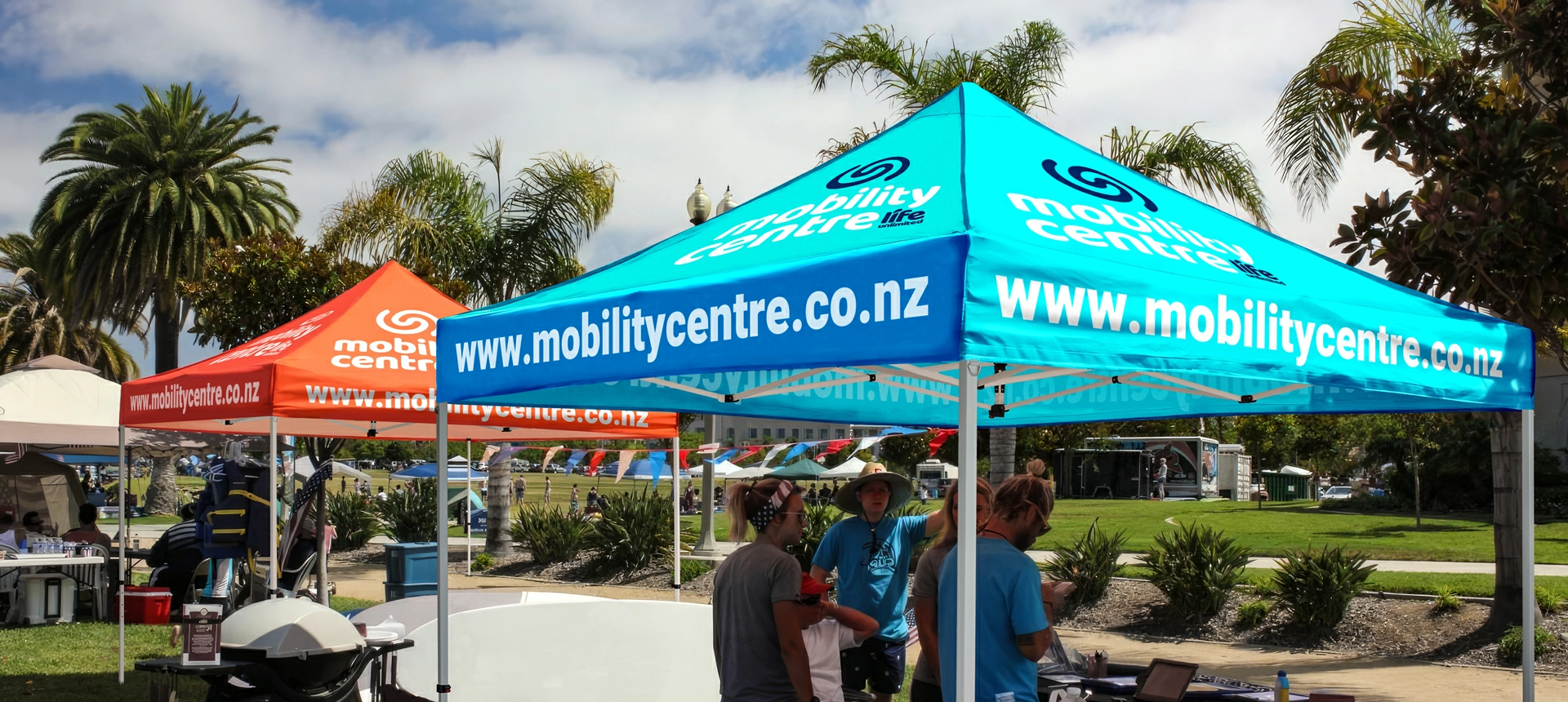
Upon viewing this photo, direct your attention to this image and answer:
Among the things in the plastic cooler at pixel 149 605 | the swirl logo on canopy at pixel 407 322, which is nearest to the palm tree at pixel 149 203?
the plastic cooler at pixel 149 605

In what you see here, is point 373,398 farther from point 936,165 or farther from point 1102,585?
point 1102,585

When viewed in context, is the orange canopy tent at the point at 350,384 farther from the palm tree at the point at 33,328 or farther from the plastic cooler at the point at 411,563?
the palm tree at the point at 33,328

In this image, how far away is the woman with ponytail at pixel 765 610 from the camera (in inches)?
174

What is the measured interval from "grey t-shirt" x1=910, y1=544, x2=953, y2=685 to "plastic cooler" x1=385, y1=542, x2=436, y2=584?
7244 mm

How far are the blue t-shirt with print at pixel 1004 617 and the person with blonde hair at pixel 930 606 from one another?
1.23 ft

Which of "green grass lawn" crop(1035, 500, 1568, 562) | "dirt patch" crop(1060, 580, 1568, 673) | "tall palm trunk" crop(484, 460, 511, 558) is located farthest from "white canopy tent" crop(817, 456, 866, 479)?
"dirt patch" crop(1060, 580, 1568, 673)

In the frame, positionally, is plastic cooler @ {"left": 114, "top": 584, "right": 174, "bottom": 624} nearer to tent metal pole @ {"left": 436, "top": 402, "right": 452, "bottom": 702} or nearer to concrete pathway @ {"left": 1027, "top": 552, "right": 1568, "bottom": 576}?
tent metal pole @ {"left": 436, "top": 402, "right": 452, "bottom": 702}

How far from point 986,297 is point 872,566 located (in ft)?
10.4

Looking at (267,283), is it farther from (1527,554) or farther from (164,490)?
(164,490)

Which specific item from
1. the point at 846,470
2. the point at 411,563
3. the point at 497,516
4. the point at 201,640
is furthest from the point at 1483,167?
the point at 846,470

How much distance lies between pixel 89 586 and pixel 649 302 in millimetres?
13955

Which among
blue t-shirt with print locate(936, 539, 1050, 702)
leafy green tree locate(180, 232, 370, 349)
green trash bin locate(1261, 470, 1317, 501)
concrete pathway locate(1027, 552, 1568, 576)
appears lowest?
green trash bin locate(1261, 470, 1317, 501)

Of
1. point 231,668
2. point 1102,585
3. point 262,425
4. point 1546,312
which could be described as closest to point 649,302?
point 231,668

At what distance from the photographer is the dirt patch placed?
1145cm
